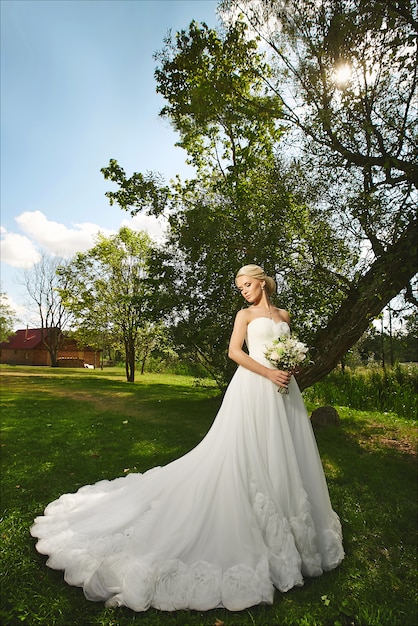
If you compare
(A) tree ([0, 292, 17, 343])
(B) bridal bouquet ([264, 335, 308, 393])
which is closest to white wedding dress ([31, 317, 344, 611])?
(B) bridal bouquet ([264, 335, 308, 393])

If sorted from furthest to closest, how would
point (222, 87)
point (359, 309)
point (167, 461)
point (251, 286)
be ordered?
point (222, 87)
point (359, 309)
point (167, 461)
point (251, 286)

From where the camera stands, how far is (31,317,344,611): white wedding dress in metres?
3.32

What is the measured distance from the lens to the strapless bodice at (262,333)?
4.42 meters

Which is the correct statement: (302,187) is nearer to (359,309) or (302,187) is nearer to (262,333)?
(359,309)

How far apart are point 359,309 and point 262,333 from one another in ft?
14.2

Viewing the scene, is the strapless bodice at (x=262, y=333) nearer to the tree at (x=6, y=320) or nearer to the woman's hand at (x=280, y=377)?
the woman's hand at (x=280, y=377)

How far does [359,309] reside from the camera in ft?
26.2

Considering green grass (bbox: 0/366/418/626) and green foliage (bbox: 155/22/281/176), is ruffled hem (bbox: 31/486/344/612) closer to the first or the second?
green grass (bbox: 0/366/418/626)

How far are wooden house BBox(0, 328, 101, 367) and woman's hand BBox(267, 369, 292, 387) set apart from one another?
47118 millimetres

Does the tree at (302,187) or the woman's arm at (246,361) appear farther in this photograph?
the tree at (302,187)

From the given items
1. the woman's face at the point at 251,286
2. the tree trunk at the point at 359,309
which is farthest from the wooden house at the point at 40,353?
the woman's face at the point at 251,286

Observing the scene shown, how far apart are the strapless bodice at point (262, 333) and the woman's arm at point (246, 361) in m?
0.10

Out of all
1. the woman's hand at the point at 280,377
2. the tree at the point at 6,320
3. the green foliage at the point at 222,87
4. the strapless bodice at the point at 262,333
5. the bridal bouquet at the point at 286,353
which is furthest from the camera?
the tree at the point at 6,320

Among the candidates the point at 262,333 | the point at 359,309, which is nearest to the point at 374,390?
the point at 359,309
